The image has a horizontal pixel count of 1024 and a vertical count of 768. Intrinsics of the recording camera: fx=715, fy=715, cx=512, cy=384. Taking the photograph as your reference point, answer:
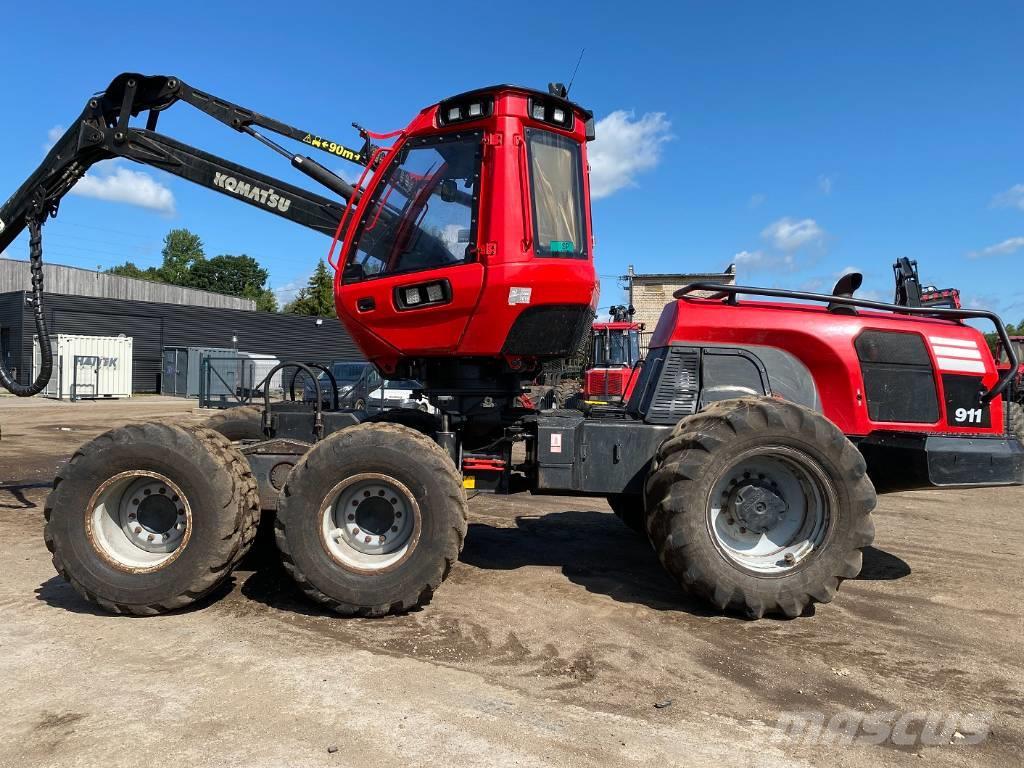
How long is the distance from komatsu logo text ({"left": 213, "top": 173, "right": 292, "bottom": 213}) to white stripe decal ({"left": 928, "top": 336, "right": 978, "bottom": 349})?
5364mm

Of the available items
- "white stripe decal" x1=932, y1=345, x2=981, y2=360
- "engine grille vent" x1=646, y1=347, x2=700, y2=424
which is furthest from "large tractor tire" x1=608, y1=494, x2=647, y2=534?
"white stripe decal" x1=932, y1=345, x2=981, y2=360

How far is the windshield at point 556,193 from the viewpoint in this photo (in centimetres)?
493

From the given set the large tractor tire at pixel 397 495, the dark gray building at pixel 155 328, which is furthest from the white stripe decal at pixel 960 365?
the dark gray building at pixel 155 328

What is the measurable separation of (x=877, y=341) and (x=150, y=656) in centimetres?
519

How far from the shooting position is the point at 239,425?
20.5ft

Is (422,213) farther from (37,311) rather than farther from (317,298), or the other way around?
(317,298)

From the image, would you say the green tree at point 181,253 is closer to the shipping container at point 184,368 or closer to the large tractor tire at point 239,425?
the shipping container at point 184,368

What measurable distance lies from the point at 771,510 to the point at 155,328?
37.2m

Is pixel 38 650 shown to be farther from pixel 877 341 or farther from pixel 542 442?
pixel 877 341

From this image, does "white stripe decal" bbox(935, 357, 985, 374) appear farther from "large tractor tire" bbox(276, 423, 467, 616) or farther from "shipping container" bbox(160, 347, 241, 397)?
"shipping container" bbox(160, 347, 241, 397)

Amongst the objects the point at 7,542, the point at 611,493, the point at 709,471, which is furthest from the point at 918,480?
the point at 7,542

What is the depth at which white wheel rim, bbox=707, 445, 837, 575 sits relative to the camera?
4.64m

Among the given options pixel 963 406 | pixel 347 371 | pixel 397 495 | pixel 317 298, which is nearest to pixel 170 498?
pixel 397 495

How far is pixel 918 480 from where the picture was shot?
502cm
